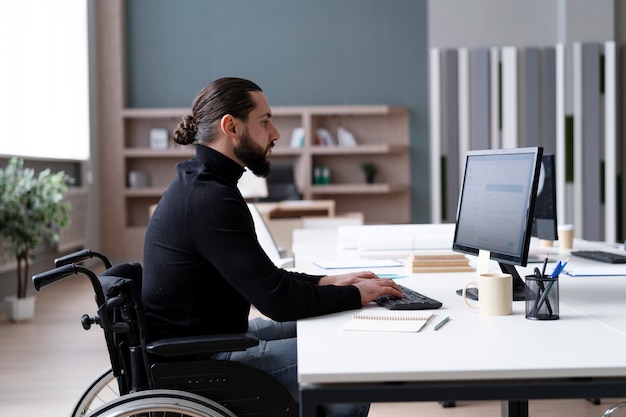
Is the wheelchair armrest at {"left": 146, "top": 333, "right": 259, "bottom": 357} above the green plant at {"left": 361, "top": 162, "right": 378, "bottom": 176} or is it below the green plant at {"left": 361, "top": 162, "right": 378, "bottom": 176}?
below

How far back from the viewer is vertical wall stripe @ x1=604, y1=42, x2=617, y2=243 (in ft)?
27.8

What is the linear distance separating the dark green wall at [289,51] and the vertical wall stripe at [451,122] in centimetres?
26

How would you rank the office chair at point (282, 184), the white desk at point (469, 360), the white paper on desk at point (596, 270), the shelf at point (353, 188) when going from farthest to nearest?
the shelf at point (353, 188) < the office chair at point (282, 184) < the white paper on desk at point (596, 270) < the white desk at point (469, 360)

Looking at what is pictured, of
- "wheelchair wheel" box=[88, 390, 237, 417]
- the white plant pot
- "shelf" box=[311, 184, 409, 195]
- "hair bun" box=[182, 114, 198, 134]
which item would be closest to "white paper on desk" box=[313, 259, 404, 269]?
"hair bun" box=[182, 114, 198, 134]

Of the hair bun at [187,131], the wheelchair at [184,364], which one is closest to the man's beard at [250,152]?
the hair bun at [187,131]

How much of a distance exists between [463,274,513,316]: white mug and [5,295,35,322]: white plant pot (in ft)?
13.5

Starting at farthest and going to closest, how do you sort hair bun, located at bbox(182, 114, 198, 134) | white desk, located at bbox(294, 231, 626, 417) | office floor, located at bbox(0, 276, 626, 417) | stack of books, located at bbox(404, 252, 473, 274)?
office floor, located at bbox(0, 276, 626, 417), stack of books, located at bbox(404, 252, 473, 274), hair bun, located at bbox(182, 114, 198, 134), white desk, located at bbox(294, 231, 626, 417)

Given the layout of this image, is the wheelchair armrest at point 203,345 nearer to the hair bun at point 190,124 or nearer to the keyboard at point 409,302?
the keyboard at point 409,302

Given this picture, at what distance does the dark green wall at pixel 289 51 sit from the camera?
8781 mm

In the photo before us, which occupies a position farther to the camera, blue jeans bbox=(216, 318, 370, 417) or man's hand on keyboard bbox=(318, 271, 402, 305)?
man's hand on keyboard bbox=(318, 271, 402, 305)

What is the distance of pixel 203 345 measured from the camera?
1.66 metres

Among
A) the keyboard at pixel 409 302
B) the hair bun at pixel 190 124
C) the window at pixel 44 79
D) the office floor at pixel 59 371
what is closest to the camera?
the keyboard at pixel 409 302

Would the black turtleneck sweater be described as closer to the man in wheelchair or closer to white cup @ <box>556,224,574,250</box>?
the man in wheelchair

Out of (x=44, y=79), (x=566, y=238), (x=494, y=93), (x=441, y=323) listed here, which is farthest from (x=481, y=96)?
(x=441, y=323)
